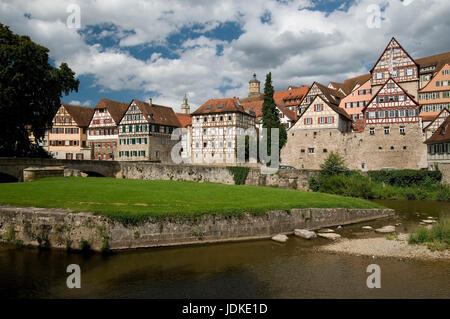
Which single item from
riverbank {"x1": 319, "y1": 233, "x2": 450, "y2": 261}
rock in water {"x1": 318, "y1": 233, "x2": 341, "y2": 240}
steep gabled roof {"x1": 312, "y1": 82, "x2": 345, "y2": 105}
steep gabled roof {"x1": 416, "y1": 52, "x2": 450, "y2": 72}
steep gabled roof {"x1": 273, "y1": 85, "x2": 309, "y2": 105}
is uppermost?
steep gabled roof {"x1": 416, "y1": 52, "x2": 450, "y2": 72}

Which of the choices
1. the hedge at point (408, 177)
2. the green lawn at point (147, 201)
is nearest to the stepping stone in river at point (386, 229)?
the green lawn at point (147, 201)

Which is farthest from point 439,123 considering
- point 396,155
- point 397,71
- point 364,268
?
point 364,268

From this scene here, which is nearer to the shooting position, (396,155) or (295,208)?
(295,208)

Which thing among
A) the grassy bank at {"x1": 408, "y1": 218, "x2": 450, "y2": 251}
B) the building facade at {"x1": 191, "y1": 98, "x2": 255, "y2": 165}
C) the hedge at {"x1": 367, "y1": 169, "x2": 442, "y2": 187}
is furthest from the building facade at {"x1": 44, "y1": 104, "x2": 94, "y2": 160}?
the grassy bank at {"x1": 408, "y1": 218, "x2": 450, "y2": 251}

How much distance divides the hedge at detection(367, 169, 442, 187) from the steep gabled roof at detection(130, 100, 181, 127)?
37068 mm

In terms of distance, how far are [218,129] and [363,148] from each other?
2314cm

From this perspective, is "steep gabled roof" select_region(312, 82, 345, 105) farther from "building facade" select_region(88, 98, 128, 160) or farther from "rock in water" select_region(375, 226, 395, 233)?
"rock in water" select_region(375, 226, 395, 233)

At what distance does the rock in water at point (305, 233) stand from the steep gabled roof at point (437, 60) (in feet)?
165

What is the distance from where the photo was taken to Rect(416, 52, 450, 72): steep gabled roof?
56963 mm

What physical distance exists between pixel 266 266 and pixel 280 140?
40.1 m

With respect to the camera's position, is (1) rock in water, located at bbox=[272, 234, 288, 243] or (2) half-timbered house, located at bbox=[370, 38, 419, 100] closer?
(1) rock in water, located at bbox=[272, 234, 288, 243]

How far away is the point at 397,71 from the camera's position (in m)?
54.0
